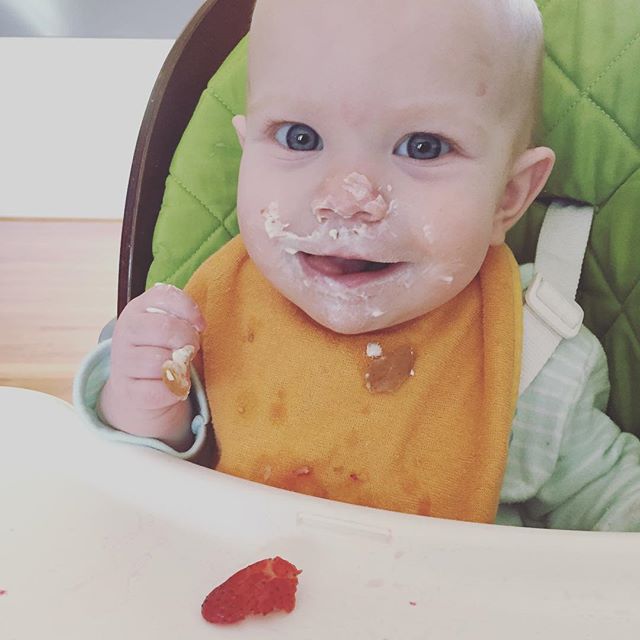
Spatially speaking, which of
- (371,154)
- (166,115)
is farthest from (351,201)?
(166,115)

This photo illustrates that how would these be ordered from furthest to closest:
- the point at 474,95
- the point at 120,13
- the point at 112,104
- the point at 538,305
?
1. the point at 112,104
2. the point at 120,13
3. the point at 538,305
4. the point at 474,95

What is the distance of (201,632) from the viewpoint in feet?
1.60

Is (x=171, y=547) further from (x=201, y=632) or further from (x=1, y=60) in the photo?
(x=1, y=60)

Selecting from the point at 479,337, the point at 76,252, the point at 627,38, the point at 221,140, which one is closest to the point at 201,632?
the point at 479,337

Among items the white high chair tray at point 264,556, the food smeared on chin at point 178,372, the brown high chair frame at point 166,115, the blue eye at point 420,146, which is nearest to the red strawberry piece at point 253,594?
the white high chair tray at point 264,556

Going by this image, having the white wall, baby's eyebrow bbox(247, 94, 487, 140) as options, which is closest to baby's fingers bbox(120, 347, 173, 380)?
baby's eyebrow bbox(247, 94, 487, 140)

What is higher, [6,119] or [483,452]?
[483,452]

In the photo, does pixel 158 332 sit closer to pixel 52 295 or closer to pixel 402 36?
pixel 402 36

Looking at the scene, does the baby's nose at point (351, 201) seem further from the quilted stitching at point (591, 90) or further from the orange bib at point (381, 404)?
the quilted stitching at point (591, 90)

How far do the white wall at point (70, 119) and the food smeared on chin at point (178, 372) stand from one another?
2.34m

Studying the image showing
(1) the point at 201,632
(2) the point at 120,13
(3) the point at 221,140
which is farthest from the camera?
(2) the point at 120,13

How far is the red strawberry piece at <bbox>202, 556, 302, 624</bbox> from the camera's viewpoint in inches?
19.5

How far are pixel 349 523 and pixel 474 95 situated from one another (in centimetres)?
37

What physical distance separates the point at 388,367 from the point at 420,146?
23 cm
